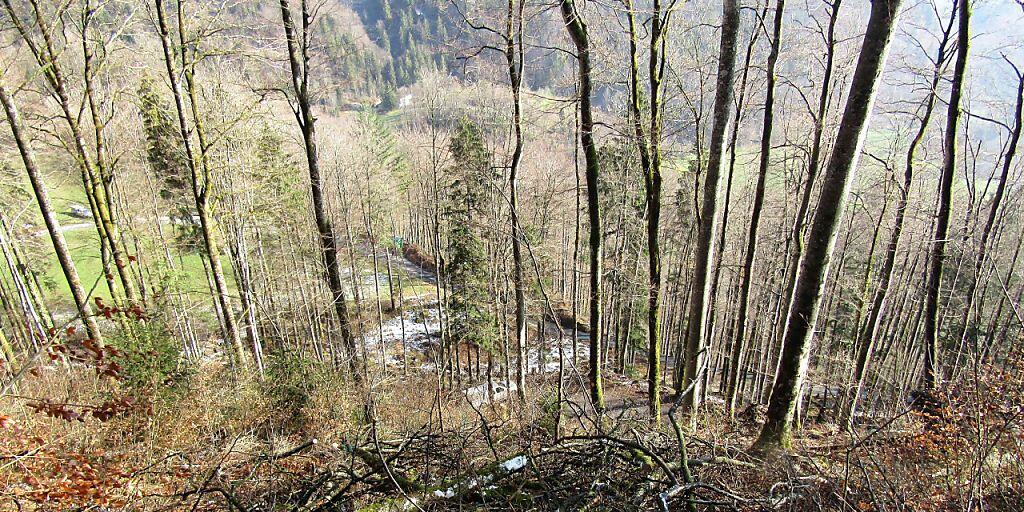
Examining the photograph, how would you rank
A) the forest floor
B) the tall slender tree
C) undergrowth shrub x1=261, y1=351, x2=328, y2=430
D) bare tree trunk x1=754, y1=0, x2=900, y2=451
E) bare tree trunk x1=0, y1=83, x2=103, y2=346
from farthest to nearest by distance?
undergrowth shrub x1=261, y1=351, x2=328, y2=430 < the tall slender tree < bare tree trunk x1=0, y1=83, x2=103, y2=346 < bare tree trunk x1=754, y1=0, x2=900, y2=451 < the forest floor

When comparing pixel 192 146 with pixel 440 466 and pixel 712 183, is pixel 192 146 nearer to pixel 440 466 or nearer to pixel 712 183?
pixel 440 466

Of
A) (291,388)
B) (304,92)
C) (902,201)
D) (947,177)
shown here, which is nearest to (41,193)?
(304,92)

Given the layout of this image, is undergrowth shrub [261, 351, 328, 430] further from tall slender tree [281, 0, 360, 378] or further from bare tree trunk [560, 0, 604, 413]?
bare tree trunk [560, 0, 604, 413]

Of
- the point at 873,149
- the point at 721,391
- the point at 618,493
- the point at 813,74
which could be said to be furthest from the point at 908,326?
the point at 618,493

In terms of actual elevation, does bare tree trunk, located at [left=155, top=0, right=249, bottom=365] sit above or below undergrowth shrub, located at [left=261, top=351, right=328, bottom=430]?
above

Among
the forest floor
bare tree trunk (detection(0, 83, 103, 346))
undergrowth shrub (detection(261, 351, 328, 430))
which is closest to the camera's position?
the forest floor

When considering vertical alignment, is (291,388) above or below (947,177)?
below

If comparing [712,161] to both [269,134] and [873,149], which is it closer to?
[873,149]

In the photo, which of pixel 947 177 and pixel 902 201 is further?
pixel 902 201

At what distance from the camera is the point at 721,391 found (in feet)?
58.1

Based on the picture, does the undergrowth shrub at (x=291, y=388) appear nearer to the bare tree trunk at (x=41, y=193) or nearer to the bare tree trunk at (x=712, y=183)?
the bare tree trunk at (x=41, y=193)

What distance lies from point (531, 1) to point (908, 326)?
67.3 feet

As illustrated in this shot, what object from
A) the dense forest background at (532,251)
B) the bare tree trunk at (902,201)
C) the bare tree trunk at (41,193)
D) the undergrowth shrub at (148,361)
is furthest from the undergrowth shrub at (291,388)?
the bare tree trunk at (902,201)

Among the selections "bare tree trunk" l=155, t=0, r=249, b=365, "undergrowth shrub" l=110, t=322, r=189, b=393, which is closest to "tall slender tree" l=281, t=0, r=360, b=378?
"bare tree trunk" l=155, t=0, r=249, b=365
